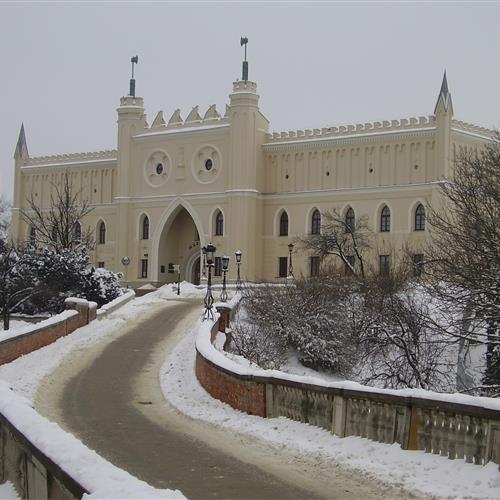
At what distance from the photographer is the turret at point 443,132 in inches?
1951

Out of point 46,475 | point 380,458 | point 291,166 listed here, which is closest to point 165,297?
point 291,166

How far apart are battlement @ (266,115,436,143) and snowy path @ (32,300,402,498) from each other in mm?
31105

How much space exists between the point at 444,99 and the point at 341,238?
364 inches

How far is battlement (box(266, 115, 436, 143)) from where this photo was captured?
169 feet

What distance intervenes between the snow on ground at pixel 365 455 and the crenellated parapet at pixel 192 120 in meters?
41.5

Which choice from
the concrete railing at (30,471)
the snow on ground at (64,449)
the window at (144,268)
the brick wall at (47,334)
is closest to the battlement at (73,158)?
the window at (144,268)

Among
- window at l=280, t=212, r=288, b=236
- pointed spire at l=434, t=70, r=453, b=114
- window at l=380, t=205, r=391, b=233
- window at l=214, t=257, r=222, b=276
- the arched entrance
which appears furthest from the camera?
the arched entrance

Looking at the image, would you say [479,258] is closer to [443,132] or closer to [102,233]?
[443,132]

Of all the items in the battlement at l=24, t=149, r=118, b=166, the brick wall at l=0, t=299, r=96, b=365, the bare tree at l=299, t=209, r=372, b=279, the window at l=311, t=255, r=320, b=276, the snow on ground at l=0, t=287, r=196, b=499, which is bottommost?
the brick wall at l=0, t=299, r=96, b=365

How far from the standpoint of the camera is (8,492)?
9.78 m

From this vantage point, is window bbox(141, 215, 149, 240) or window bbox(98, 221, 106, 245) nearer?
window bbox(141, 215, 149, 240)

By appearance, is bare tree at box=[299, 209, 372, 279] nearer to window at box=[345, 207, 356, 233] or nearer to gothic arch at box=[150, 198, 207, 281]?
window at box=[345, 207, 356, 233]

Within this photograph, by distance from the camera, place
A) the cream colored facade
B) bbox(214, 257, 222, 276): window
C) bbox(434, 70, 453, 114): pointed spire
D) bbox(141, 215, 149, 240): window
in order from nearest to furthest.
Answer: bbox(434, 70, 453, 114): pointed spire, the cream colored facade, bbox(214, 257, 222, 276): window, bbox(141, 215, 149, 240): window

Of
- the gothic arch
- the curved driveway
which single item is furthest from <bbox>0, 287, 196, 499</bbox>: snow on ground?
the gothic arch
